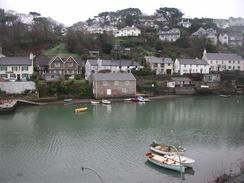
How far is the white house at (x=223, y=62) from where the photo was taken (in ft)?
179

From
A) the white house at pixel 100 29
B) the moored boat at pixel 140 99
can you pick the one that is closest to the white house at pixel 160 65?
the moored boat at pixel 140 99

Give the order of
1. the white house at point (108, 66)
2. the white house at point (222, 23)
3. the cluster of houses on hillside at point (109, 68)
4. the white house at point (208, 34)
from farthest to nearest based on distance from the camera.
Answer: the white house at point (222, 23) → the white house at point (208, 34) → the white house at point (108, 66) → the cluster of houses on hillside at point (109, 68)

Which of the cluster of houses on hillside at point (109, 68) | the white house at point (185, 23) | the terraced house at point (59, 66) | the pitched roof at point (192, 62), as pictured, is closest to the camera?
the cluster of houses on hillside at point (109, 68)

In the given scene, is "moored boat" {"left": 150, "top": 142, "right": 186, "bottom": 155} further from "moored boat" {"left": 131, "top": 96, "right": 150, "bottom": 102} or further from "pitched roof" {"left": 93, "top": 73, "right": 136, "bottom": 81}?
"pitched roof" {"left": 93, "top": 73, "right": 136, "bottom": 81}

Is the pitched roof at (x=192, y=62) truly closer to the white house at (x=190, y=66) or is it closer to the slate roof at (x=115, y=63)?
the white house at (x=190, y=66)

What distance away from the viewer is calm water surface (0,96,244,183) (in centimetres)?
1669

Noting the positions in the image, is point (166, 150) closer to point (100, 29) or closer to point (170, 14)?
point (100, 29)

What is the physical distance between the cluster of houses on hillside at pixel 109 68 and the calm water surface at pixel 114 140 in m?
4.74

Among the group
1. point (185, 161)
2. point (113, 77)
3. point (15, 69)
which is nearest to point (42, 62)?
point (15, 69)

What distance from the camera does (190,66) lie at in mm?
50750

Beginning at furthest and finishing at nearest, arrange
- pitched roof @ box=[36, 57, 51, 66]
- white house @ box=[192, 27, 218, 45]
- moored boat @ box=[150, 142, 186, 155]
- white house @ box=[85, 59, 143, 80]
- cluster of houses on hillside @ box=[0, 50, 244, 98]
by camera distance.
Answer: white house @ box=[192, 27, 218, 45]
pitched roof @ box=[36, 57, 51, 66]
white house @ box=[85, 59, 143, 80]
cluster of houses on hillside @ box=[0, 50, 244, 98]
moored boat @ box=[150, 142, 186, 155]

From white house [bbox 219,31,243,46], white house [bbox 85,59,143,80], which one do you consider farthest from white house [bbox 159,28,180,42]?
white house [bbox 85,59,143,80]

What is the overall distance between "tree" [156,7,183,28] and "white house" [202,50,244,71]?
31.0 metres

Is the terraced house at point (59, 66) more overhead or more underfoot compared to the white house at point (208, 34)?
more underfoot
